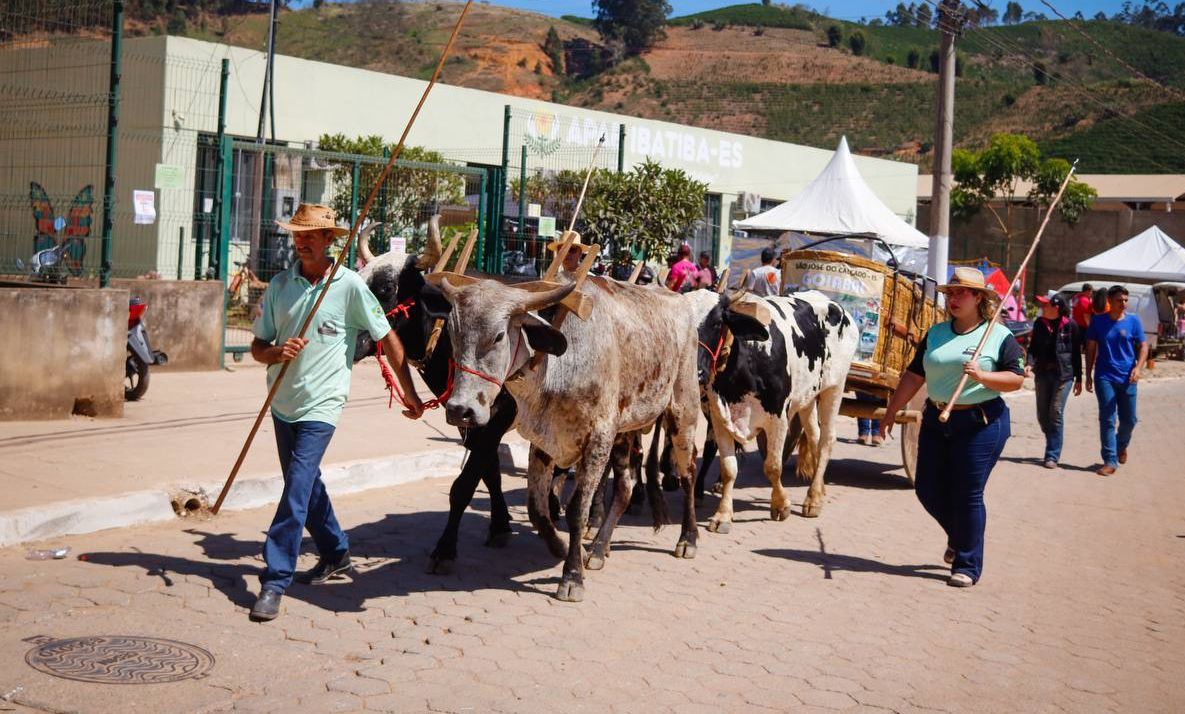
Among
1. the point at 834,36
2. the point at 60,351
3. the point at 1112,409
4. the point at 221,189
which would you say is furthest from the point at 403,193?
the point at 834,36

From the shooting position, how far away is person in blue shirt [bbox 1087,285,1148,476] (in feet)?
44.8

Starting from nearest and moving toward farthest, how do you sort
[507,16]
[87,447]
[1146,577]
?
[1146,577] < [87,447] < [507,16]

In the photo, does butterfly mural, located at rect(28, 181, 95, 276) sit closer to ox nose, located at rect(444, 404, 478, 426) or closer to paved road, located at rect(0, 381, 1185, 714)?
paved road, located at rect(0, 381, 1185, 714)

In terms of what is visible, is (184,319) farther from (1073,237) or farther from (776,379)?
(1073,237)

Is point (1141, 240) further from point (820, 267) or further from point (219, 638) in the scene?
point (219, 638)

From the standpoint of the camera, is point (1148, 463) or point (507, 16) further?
point (507, 16)

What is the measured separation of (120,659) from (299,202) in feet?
44.2

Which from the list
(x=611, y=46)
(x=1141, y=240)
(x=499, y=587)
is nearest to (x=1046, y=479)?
(x=499, y=587)

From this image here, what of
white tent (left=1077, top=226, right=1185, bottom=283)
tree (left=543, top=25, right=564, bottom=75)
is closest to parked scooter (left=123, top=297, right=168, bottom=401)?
white tent (left=1077, top=226, right=1185, bottom=283)

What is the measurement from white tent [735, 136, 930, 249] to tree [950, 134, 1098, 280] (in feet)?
75.8

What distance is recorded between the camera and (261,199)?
1664 centimetres

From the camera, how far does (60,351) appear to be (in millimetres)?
10555

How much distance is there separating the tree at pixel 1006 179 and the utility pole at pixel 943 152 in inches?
1089

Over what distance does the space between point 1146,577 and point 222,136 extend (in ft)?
36.7
